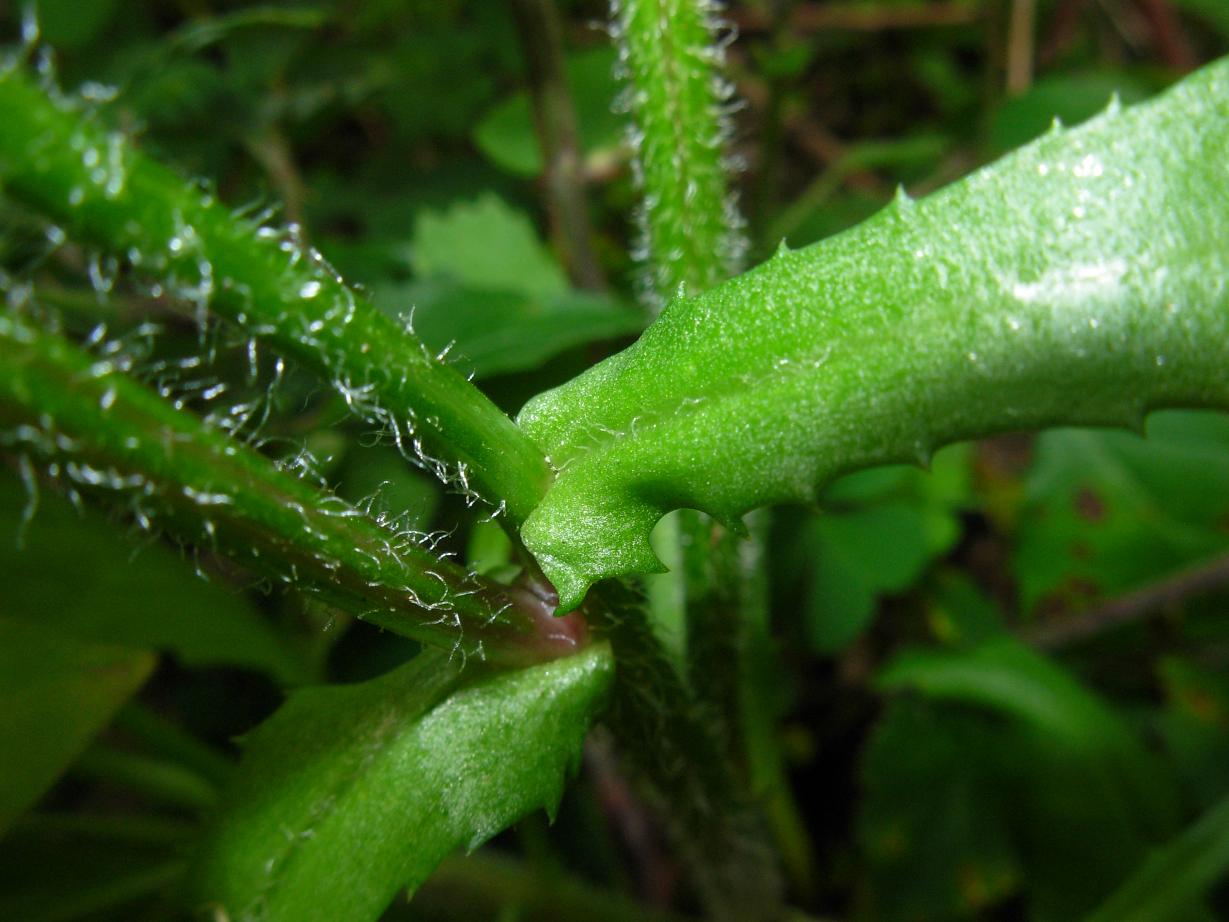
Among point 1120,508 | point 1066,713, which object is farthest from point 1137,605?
point 1066,713

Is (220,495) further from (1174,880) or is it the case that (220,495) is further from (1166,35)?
(1166,35)

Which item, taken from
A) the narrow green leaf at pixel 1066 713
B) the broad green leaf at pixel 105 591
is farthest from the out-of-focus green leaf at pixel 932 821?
the broad green leaf at pixel 105 591

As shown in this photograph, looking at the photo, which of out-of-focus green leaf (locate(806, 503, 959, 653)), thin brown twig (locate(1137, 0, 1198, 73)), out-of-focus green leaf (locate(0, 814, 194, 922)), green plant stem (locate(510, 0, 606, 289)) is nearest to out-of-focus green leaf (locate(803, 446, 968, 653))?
out-of-focus green leaf (locate(806, 503, 959, 653))

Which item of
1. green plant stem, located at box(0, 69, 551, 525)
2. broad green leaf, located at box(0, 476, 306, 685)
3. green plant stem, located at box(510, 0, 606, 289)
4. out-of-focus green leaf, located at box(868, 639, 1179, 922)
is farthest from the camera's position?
green plant stem, located at box(510, 0, 606, 289)

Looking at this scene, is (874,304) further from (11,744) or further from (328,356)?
(11,744)

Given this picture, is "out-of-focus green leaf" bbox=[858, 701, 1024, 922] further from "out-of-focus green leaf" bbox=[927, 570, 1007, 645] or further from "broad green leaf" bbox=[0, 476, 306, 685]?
"broad green leaf" bbox=[0, 476, 306, 685]

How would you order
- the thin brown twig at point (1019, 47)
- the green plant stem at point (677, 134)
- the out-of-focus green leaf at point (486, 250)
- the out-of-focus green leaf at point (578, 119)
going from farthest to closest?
the thin brown twig at point (1019, 47) → the out-of-focus green leaf at point (578, 119) → the out-of-focus green leaf at point (486, 250) → the green plant stem at point (677, 134)

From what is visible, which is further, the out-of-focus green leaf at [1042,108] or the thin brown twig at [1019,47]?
the thin brown twig at [1019,47]

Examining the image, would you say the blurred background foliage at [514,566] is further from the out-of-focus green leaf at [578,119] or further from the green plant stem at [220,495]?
the green plant stem at [220,495]
